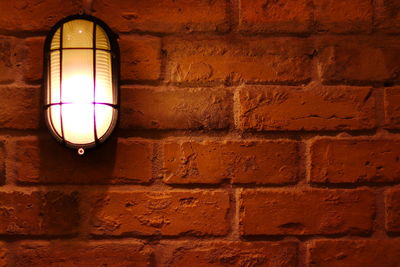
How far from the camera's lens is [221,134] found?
2.46 feet

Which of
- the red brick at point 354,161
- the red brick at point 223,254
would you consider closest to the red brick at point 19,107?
the red brick at point 223,254

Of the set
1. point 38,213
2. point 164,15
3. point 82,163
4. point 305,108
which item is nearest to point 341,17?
point 305,108

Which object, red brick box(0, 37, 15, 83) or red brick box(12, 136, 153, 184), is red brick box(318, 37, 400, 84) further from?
red brick box(0, 37, 15, 83)

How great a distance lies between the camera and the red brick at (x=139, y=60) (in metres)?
0.75

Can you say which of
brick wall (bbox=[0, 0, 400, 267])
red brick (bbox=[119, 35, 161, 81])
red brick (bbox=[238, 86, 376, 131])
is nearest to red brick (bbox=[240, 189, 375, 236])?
brick wall (bbox=[0, 0, 400, 267])

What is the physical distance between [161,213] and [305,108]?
347 mm

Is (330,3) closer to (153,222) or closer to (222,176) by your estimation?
(222,176)

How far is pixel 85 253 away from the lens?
2.40 ft

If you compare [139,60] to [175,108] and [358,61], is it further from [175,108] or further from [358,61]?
[358,61]

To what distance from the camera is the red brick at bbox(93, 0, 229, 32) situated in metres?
0.75

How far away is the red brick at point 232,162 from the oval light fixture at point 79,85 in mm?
146

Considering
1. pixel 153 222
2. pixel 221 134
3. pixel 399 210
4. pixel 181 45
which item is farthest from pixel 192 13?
pixel 399 210

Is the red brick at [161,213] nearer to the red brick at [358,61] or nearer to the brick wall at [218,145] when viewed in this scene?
the brick wall at [218,145]

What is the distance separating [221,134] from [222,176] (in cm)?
8
